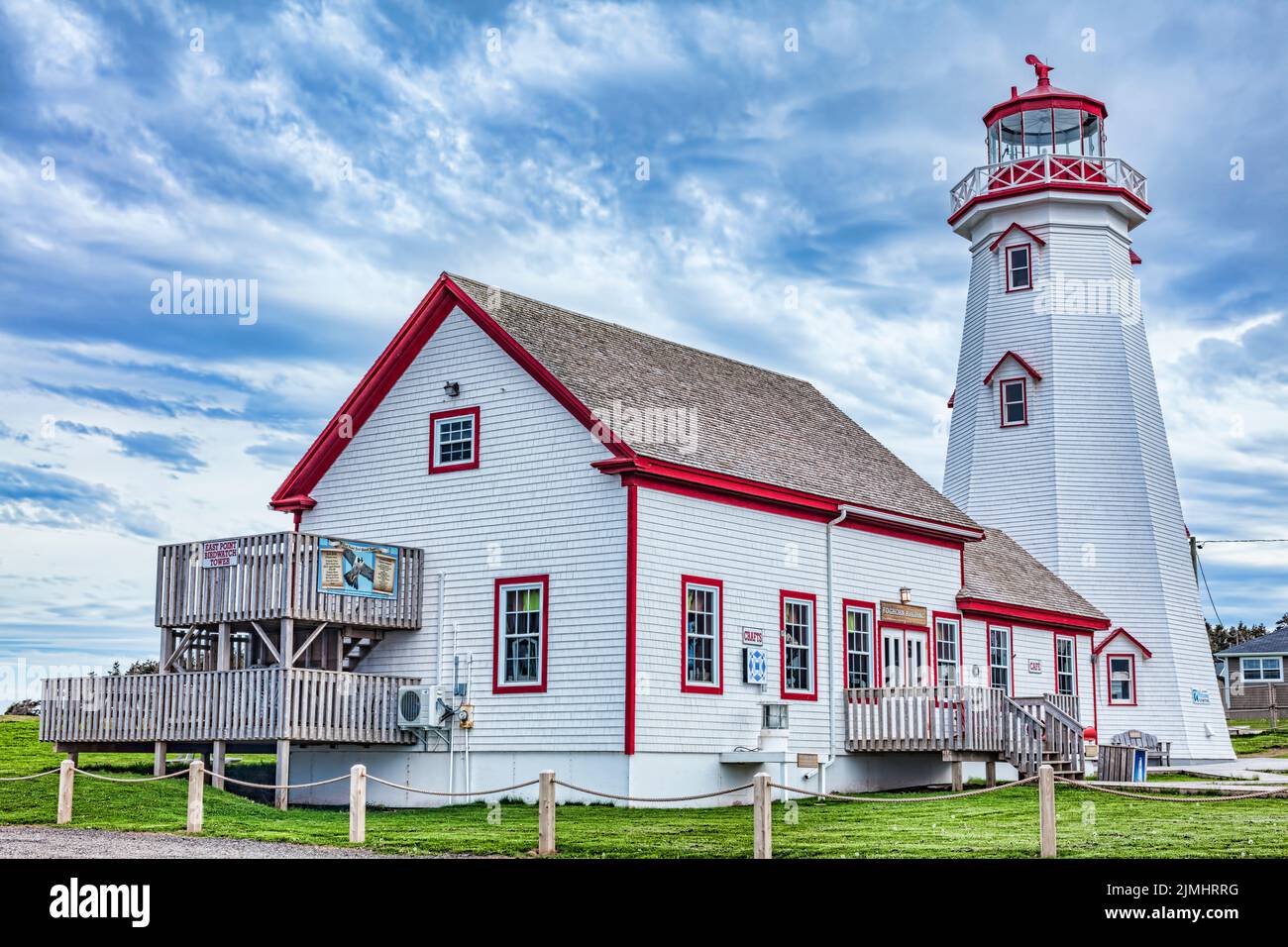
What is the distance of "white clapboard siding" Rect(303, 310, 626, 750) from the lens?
23.4 meters

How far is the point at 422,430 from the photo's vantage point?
2645 centimetres

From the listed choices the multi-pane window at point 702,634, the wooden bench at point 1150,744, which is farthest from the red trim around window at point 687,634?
the wooden bench at point 1150,744

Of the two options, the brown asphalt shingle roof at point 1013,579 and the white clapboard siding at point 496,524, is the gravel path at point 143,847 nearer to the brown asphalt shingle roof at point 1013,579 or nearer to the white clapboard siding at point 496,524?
the white clapboard siding at point 496,524

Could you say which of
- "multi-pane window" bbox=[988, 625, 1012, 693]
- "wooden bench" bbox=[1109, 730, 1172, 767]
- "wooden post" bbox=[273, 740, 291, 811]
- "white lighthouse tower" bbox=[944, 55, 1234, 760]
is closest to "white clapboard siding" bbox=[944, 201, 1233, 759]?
"white lighthouse tower" bbox=[944, 55, 1234, 760]

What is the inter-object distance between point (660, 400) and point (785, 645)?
4.78 m

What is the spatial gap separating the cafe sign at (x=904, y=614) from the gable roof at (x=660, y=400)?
5.90ft

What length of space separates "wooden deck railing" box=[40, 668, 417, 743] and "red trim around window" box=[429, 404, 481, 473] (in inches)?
144

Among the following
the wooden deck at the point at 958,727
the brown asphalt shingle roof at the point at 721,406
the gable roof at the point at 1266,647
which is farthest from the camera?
the gable roof at the point at 1266,647

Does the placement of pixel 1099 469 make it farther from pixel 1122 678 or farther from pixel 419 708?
pixel 419 708

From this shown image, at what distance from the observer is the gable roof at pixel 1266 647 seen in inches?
2694

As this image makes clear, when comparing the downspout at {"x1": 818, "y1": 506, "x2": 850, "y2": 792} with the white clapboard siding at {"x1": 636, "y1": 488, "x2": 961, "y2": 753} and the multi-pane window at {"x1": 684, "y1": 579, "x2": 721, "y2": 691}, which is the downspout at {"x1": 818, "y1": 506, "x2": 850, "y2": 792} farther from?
the multi-pane window at {"x1": 684, "y1": 579, "x2": 721, "y2": 691}

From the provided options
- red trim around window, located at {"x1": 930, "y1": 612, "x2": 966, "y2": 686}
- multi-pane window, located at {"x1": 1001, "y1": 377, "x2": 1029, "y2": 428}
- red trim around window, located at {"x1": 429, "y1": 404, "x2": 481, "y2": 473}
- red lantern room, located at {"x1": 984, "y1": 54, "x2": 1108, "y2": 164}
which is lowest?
red trim around window, located at {"x1": 930, "y1": 612, "x2": 966, "y2": 686}

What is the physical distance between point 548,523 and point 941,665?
10051 millimetres
